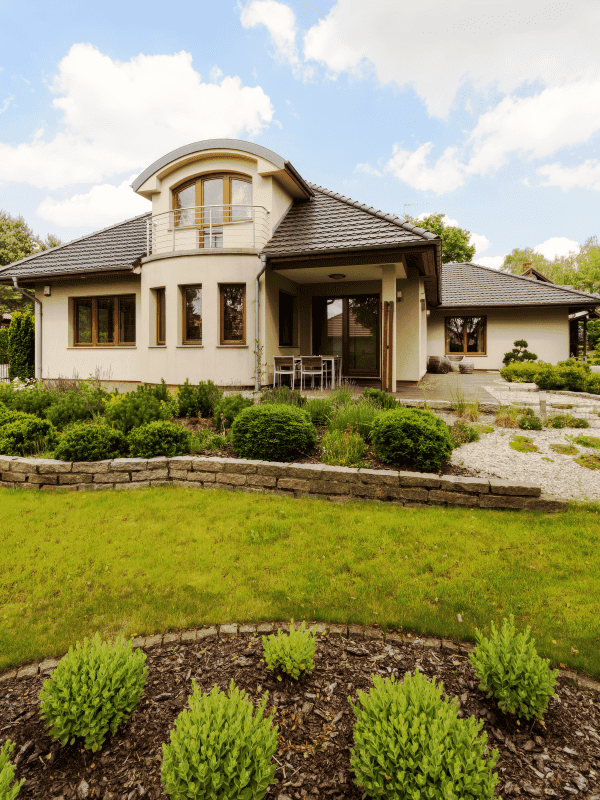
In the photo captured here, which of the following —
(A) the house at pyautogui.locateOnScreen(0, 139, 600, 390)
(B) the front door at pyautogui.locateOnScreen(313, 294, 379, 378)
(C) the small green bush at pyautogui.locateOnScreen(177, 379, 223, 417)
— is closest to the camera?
(C) the small green bush at pyautogui.locateOnScreen(177, 379, 223, 417)

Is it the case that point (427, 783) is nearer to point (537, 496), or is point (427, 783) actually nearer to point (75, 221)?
point (537, 496)

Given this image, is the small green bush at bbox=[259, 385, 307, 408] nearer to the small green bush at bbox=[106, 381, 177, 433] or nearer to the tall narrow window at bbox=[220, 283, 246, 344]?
the small green bush at bbox=[106, 381, 177, 433]

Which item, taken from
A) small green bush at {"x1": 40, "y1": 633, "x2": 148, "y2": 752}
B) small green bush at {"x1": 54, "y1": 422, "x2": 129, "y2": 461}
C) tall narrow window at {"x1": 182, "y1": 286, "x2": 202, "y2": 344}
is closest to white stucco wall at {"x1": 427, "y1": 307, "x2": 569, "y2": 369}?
tall narrow window at {"x1": 182, "y1": 286, "x2": 202, "y2": 344}

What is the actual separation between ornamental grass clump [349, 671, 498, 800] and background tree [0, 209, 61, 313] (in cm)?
3841

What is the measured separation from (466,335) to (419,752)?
2052 centimetres

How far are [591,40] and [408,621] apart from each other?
461 inches

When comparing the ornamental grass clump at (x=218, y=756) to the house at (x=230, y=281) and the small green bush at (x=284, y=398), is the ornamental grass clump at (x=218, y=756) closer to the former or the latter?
the small green bush at (x=284, y=398)

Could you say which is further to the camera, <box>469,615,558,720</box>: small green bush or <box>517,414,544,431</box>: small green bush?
<box>517,414,544,431</box>: small green bush

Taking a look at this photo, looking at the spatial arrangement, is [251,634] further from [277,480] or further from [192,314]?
[192,314]

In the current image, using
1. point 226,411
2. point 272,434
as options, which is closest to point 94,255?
point 226,411

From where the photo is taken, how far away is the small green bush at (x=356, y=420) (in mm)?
5582

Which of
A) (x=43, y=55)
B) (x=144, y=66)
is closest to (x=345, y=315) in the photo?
(x=144, y=66)

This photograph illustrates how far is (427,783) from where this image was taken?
142 cm

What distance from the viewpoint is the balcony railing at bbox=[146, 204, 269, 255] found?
35.1ft
